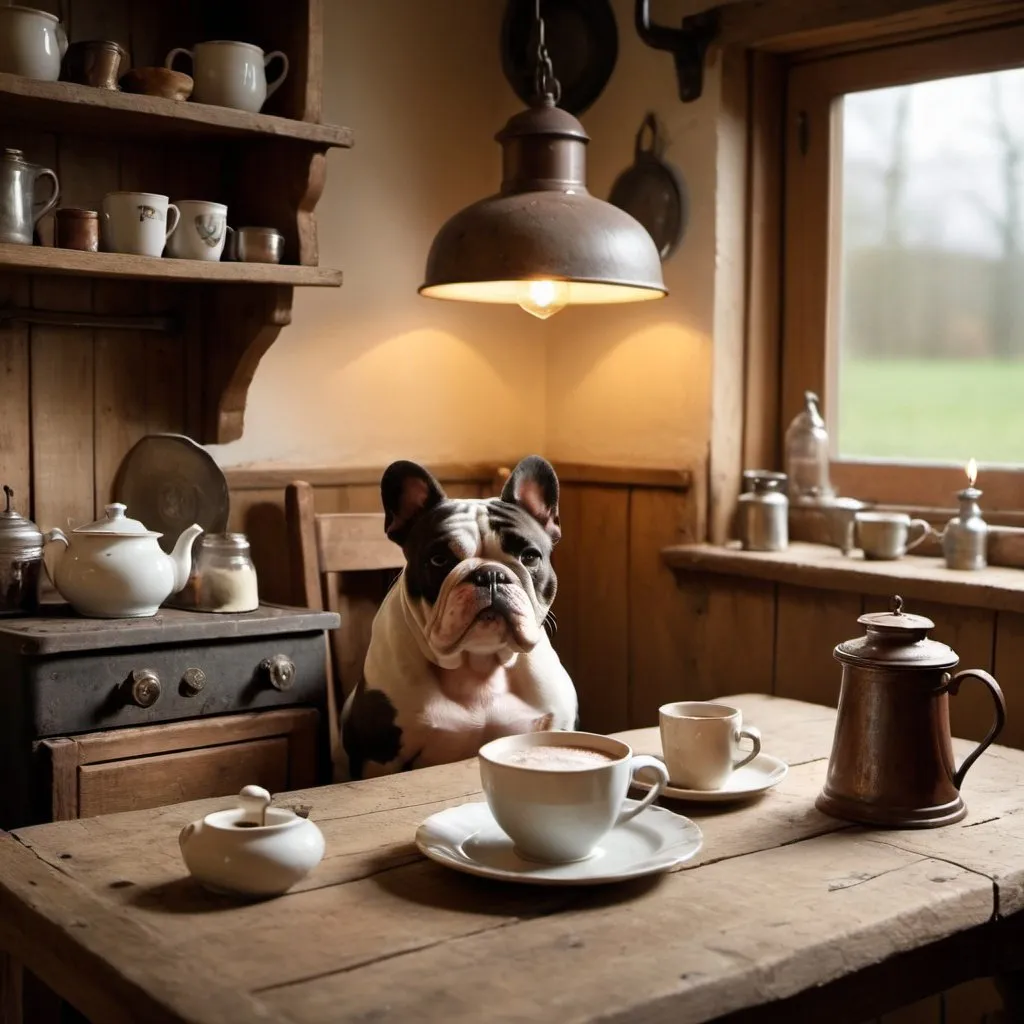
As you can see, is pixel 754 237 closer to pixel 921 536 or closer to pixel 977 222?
pixel 977 222

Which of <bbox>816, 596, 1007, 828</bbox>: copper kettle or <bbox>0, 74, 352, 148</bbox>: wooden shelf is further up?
<bbox>0, 74, 352, 148</bbox>: wooden shelf

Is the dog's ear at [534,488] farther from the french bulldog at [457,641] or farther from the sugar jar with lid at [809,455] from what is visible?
the sugar jar with lid at [809,455]

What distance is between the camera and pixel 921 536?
Result: 2.43 m

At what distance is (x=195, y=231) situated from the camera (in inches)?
86.1

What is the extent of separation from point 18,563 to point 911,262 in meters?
1.75

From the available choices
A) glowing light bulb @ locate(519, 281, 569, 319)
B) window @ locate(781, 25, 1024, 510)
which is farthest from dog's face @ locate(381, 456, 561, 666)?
window @ locate(781, 25, 1024, 510)

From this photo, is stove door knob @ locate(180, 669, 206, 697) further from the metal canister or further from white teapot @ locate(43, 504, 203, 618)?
the metal canister

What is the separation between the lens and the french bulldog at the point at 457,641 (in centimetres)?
179

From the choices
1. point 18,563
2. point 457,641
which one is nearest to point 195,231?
point 18,563

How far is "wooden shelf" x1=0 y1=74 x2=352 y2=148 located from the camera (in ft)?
6.59

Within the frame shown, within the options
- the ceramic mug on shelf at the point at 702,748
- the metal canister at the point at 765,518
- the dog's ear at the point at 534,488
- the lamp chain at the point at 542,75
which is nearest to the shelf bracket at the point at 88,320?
the dog's ear at the point at 534,488

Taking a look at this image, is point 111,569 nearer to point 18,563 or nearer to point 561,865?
point 18,563

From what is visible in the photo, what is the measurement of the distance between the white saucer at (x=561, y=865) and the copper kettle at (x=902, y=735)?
0.69ft

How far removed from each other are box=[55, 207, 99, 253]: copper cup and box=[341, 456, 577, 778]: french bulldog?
679 millimetres
